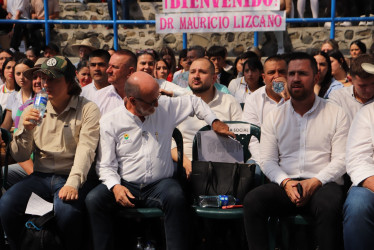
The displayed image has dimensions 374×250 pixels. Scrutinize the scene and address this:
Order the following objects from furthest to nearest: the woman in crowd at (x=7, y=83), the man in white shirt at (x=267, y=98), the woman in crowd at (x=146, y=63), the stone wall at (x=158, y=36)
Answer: the stone wall at (x=158, y=36) → the woman in crowd at (x=7, y=83) → the woman in crowd at (x=146, y=63) → the man in white shirt at (x=267, y=98)

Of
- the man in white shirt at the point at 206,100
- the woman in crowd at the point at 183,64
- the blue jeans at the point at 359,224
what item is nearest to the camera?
the blue jeans at the point at 359,224

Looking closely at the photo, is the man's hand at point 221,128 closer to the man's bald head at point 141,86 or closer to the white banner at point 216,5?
the man's bald head at point 141,86

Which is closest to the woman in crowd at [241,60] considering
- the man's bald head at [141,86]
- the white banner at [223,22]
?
the white banner at [223,22]

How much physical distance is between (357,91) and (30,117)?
264cm

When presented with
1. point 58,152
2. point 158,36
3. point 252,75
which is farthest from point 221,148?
point 158,36

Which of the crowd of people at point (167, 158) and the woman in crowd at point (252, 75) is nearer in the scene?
the crowd of people at point (167, 158)

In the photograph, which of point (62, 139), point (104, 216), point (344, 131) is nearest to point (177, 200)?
point (104, 216)

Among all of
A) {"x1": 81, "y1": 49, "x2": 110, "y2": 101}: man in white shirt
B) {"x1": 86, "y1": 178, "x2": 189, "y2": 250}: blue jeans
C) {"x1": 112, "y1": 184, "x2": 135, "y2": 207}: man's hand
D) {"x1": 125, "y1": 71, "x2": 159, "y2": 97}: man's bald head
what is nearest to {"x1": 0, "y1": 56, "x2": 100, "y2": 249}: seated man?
{"x1": 86, "y1": 178, "x2": 189, "y2": 250}: blue jeans

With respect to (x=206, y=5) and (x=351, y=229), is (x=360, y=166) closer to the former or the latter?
(x=351, y=229)

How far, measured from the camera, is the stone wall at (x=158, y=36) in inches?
422

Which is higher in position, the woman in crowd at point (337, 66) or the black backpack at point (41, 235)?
the woman in crowd at point (337, 66)

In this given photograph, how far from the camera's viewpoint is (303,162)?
4.68 m

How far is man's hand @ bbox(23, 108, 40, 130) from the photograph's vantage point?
4.54 metres

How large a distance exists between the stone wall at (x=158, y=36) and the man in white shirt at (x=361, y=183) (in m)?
6.23
